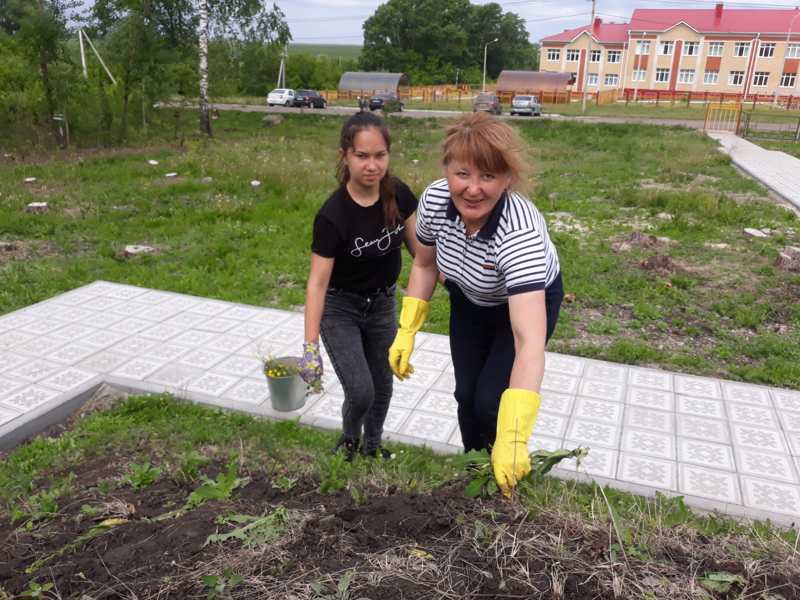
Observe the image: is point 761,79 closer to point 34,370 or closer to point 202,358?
point 202,358

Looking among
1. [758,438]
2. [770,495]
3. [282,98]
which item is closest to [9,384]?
[770,495]

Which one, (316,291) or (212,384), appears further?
(212,384)

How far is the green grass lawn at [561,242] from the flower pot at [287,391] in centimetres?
192

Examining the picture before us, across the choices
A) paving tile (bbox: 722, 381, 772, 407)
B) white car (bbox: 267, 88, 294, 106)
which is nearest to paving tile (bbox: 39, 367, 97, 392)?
paving tile (bbox: 722, 381, 772, 407)

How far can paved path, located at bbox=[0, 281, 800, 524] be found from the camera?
389 cm

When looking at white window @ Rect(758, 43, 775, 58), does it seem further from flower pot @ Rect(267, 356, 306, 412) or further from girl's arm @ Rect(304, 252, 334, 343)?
girl's arm @ Rect(304, 252, 334, 343)

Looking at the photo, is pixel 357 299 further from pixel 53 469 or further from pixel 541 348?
pixel 53 469

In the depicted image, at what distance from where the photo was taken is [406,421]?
14.5 ft

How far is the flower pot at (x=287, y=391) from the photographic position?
4.29 meters

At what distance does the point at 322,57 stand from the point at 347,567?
6103 centimetres

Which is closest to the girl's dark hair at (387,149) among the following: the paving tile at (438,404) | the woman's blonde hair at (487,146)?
the woman's blonde hair at (487,146)

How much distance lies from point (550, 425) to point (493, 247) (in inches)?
90.9

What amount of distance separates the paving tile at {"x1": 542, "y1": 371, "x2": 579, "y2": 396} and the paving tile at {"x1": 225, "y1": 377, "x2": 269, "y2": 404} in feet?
6.93

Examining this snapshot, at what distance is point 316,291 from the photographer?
123 inches
